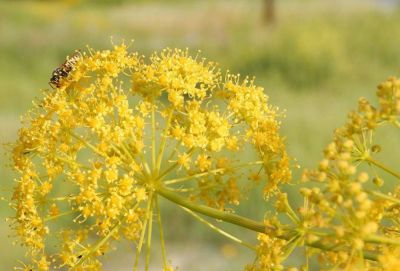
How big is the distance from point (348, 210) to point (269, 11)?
15.1m

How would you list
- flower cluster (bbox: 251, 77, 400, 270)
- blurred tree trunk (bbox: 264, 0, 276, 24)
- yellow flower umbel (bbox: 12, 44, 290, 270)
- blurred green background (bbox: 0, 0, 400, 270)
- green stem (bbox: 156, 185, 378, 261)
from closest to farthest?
1. flower cluster (bbox: 251, 77, 400, 270)
2. green stem (bbox: 156, 185, 378, 261)
3. yellow flower umbel (bbox: 12, 44, 290, 270)
4. blurred green background (bbox: 0, 0, 400, 270)
5. blurred tree trunk (bbox: 264, 0, 276, 24)

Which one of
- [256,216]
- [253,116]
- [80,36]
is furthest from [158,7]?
[253,116]

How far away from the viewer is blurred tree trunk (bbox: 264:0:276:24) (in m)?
16.1

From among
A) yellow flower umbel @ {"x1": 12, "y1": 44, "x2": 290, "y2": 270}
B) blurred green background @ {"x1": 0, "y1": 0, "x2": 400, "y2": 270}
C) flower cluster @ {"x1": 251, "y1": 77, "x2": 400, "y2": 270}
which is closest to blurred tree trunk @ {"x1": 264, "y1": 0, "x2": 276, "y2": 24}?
blurred green background @ {"x1": 0, "y1": 0, "x2": 400, "y2": 270}

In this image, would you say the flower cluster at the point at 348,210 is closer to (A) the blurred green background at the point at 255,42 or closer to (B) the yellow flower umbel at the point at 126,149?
(B) the yellow flower umbel at the point at 126,149

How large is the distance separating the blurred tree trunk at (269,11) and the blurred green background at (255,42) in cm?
5

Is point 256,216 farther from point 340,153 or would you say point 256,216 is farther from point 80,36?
point 80,36

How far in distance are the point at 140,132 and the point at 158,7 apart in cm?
1619

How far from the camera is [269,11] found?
16250mm

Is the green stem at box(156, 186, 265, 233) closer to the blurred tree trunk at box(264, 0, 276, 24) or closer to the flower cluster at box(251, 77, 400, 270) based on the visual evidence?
the flower cluster at box(251, 77, 400, 270)

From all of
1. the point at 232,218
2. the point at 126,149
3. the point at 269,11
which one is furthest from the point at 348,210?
the point at 269,11

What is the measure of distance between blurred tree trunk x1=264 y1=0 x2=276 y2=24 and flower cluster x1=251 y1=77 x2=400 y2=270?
574 inches

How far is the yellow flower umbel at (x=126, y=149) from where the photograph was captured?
6.06 ft

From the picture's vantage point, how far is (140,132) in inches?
75.0
